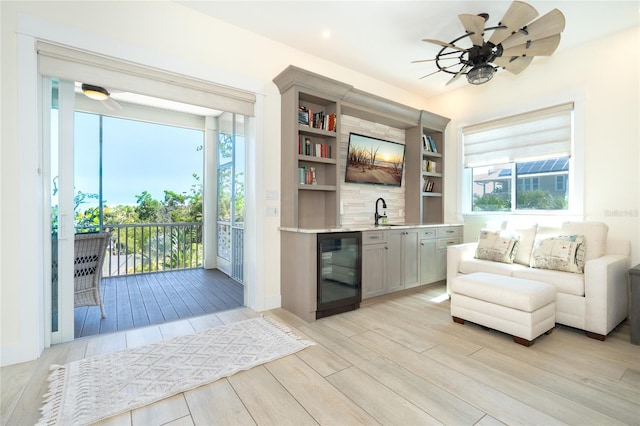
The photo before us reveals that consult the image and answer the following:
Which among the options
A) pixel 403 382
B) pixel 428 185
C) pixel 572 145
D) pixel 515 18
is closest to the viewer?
pixel 403 382

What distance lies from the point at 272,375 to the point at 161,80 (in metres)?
2.68

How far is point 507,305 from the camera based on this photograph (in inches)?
Result: 99.0

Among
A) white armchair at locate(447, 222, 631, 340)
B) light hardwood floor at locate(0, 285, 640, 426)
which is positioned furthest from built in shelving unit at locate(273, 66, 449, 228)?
white armchair at locate(447, 222, 631, 340)

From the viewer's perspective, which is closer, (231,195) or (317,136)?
(317,136)

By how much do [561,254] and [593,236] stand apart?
410 millimetres

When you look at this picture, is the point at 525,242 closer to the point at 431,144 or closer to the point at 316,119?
the point at 431,144

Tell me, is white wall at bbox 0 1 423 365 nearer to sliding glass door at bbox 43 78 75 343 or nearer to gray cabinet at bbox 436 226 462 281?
sliding glass door at bbox 43 78 75 343

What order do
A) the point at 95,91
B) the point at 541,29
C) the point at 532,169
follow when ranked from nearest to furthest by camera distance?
1. the point at 541,29
2. the point at 95,91
3. the point at 532,169

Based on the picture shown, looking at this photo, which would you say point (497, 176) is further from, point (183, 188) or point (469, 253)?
point (183, 188)

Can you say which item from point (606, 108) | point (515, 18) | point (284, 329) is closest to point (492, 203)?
point (606, 108)

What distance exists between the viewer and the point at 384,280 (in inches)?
140

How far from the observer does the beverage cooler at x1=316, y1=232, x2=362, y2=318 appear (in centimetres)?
301

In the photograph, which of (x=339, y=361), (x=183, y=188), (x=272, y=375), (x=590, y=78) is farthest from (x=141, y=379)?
(x=590, y=78)

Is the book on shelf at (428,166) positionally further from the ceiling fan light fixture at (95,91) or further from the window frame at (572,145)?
the ceiling fan light fixture at (95,91)
